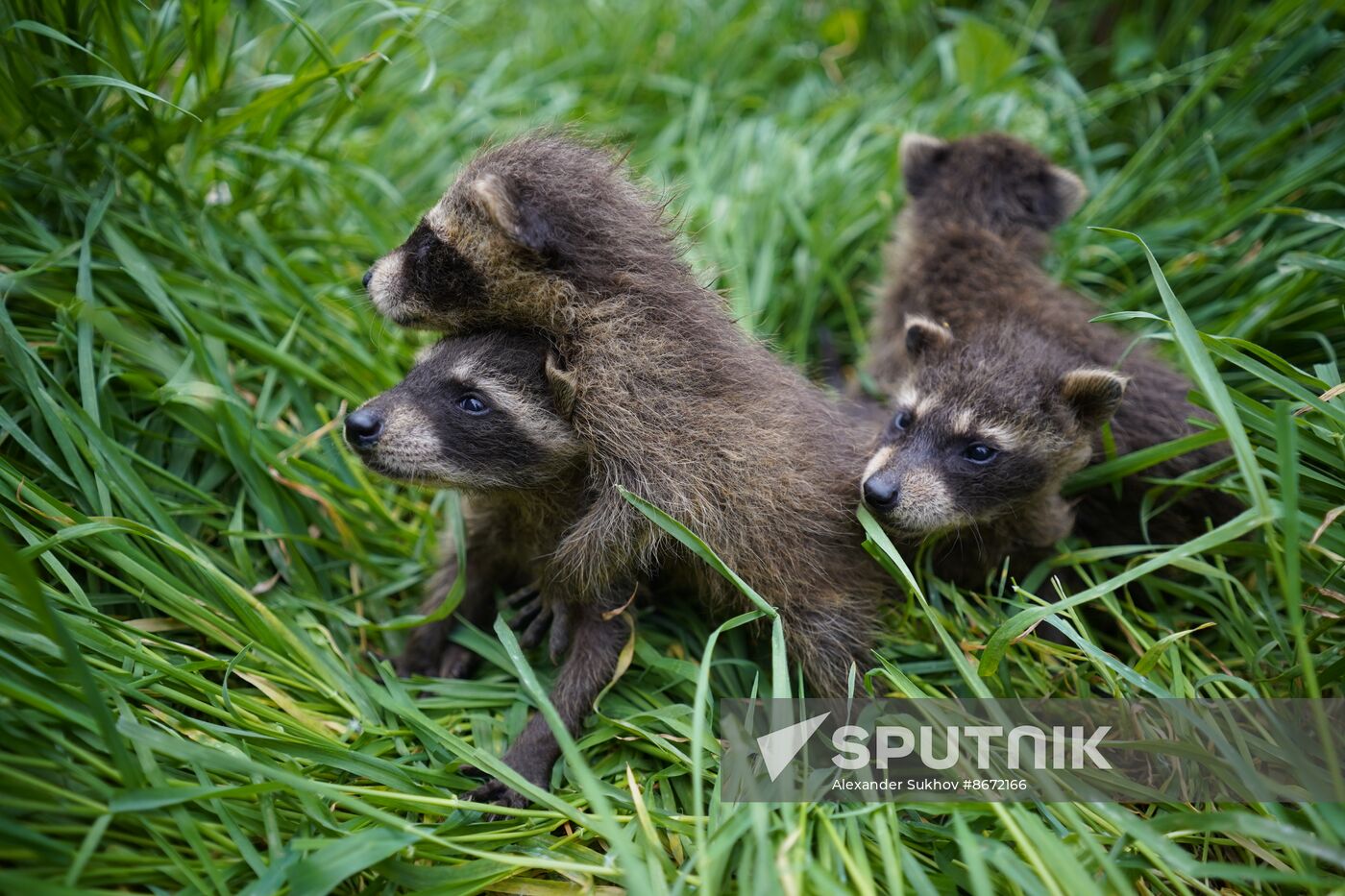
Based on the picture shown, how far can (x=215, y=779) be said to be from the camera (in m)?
2.78

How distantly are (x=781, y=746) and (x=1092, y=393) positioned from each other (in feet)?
6.40

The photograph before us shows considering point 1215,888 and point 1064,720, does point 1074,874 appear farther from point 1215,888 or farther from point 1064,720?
point 1064,720

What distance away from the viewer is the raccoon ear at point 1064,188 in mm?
5195

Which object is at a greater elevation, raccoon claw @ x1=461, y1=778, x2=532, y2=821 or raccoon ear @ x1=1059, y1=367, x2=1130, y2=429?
raccoon ear @ x1=1059, y1=367, x2=1130, y2=429

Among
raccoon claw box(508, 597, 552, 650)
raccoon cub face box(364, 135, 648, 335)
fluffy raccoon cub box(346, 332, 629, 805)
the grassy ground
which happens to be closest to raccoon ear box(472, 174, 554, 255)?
raccoon cub face box(364, 135, 648, 335)

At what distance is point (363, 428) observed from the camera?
321cm

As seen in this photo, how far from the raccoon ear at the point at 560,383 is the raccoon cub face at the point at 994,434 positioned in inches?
47.4

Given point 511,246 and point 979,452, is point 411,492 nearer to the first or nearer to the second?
point 511,246

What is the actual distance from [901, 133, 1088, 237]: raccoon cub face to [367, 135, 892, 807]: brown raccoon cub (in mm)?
2333

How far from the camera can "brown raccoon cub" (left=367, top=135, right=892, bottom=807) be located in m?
3.20

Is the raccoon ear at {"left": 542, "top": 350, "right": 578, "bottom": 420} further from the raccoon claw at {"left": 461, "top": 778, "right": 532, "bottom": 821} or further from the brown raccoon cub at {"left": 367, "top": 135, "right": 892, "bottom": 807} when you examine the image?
the raccoon claw at {"left": 461, "top": 778, "right": 532, "bottom": 821}

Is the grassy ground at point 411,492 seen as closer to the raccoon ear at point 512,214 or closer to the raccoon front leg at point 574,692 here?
the raccoon front leg at point 574,692

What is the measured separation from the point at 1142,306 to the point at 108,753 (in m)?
5.02

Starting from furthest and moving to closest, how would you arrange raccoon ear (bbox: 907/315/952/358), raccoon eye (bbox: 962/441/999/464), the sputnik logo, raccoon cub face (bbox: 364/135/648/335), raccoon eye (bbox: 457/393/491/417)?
1. raccoon ear (bbox: 907/315/952/358)
2. raccoon eye (bbox: 962/441/999/464)
3. raccoon eye (bbox: 457/393/491/417)
4. raccoon cub face (bbox: 364/135/648/335)
5. the sputnik logo
